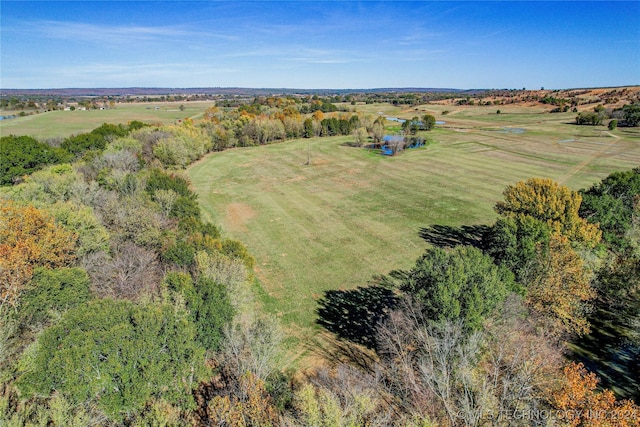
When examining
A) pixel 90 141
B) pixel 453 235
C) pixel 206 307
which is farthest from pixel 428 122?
pixel 206 307

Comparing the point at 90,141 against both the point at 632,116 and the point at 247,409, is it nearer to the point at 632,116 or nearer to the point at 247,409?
the point at 247,409

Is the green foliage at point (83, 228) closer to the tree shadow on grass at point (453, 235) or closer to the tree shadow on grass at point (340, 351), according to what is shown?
the tree shadow on grass at point (340, 351)

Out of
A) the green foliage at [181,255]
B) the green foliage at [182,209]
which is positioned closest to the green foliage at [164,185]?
the green foliage at [182,209]

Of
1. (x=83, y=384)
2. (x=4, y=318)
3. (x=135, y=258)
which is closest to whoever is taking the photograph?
(x=83, y=384)

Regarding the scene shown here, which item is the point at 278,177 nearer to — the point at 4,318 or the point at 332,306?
the point at 332,306

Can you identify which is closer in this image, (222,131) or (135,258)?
(135,258)

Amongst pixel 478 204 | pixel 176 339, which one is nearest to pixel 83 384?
pixel 176 339

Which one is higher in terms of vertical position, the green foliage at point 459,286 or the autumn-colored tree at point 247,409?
the green foliage at point 459,286
